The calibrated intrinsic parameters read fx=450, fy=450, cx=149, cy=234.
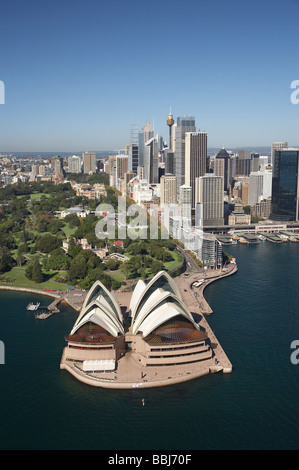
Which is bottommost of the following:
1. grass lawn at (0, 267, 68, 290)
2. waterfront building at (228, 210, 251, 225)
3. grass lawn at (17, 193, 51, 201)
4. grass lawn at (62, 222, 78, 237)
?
grass lawn at (0, 267, 68, 290)

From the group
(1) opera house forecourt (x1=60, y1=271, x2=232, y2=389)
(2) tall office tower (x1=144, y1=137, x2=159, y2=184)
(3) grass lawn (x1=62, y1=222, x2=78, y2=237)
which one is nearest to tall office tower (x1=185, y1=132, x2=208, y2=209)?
(2) tall office tower (x1=144, y1=137, x2=159, y2=184)

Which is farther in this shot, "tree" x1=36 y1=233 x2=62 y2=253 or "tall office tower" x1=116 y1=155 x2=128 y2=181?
"tall office tower" x1=116 y1=155 x2=128 y2=181

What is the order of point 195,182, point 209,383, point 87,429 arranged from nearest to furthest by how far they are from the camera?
1. point 87,429
2. point 209,383
3. point 195,182

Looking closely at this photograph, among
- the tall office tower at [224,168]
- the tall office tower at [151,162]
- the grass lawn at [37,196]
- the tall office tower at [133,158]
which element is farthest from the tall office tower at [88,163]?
the tall office tower at [224,168]

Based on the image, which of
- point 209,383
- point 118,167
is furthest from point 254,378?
point 118,167

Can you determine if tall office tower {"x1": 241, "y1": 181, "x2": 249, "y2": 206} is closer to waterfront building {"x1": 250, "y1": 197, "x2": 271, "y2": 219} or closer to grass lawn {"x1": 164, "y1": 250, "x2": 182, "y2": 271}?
waterfront building {"x1": 250, "y1": 197, "x2": 271, "y2": 219}

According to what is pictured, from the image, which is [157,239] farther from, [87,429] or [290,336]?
[87,429]
